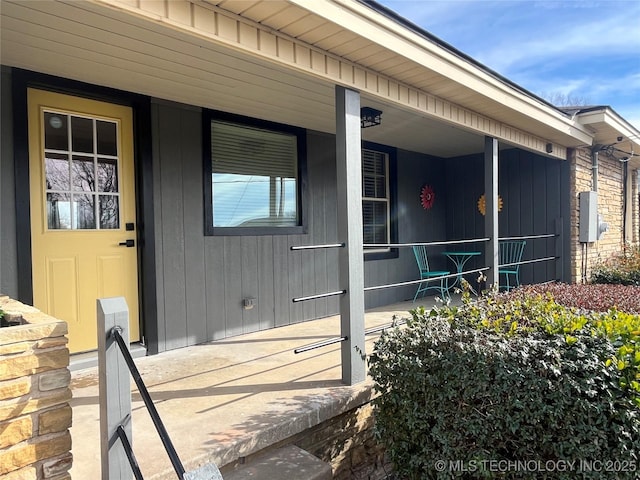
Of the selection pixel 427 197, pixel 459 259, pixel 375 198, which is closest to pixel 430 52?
pixel 375 198

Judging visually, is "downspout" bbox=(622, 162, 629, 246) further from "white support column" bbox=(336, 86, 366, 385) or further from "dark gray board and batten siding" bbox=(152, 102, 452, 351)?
"white support column" bbox=(336, 86, 366, 385)

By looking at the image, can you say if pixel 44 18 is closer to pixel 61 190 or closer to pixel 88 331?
pixel 61 190

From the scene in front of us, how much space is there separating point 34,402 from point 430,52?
2.93 meters

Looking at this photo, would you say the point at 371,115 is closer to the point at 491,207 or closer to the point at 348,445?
the point at 491,207

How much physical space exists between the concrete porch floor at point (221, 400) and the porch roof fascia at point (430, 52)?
6.89 feet

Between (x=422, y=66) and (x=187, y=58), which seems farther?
(x=422, y=66)

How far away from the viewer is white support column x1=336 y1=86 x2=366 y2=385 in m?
2.74

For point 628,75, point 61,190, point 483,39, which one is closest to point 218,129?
point 61,190

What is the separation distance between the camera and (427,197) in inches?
257

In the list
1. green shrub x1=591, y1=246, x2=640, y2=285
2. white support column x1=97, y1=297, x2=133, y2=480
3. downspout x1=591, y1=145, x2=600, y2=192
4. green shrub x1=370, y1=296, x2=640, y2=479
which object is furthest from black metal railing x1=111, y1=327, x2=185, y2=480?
downspout x1=591, y1=145, x2=600, y2=192

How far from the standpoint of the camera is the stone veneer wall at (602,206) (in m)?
5.69

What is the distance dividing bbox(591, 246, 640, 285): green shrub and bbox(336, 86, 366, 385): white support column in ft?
14.0

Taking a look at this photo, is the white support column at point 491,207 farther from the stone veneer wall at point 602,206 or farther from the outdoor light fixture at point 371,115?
the stone veneer wall at point 602,206

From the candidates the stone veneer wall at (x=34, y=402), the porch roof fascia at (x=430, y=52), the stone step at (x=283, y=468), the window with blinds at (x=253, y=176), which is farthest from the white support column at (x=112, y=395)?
the window with blinds at (x=253, y=176)
